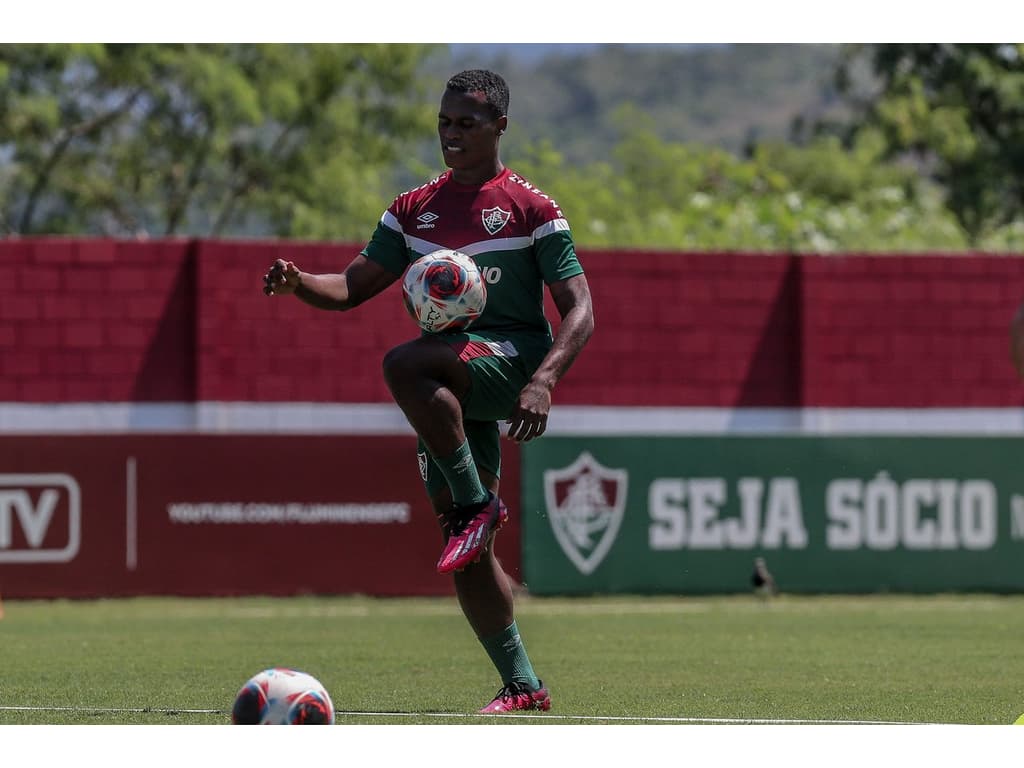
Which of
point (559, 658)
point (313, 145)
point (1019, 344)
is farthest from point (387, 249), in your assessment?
point (313, 145)

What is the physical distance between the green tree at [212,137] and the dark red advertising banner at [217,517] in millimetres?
20436

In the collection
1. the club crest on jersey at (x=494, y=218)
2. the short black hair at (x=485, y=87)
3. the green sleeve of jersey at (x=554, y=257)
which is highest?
the short black hair at (x=485, y=87)

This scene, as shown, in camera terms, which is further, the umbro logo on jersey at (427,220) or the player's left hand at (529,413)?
the umbro logo on jersey at (427,220)

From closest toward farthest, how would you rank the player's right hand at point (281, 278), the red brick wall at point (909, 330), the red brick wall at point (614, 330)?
the player's right hand at point (281, 278), the red brick wall at point (614, 330), the red brick wall at point (909, 330)

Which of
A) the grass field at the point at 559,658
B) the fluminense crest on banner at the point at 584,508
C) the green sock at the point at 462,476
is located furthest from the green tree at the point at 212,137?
the green sock at the point at 462,476

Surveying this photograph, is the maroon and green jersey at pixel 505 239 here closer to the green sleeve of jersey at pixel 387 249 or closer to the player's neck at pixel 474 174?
the player's neck at pixel 474 174

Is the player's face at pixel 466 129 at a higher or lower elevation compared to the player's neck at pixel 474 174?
higher

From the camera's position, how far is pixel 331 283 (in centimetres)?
751

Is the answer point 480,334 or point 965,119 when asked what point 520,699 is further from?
point 965,119

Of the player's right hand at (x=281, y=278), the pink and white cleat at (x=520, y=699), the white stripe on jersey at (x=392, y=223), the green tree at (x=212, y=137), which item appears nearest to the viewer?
the player's right hand at (x=281, y=278)

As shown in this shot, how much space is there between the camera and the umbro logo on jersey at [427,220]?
24.5 ft

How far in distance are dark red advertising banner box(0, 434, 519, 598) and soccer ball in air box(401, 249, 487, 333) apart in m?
9.15

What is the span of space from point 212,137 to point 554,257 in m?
32.6

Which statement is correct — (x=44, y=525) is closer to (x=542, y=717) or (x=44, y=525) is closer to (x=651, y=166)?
(x=542, y=717)
